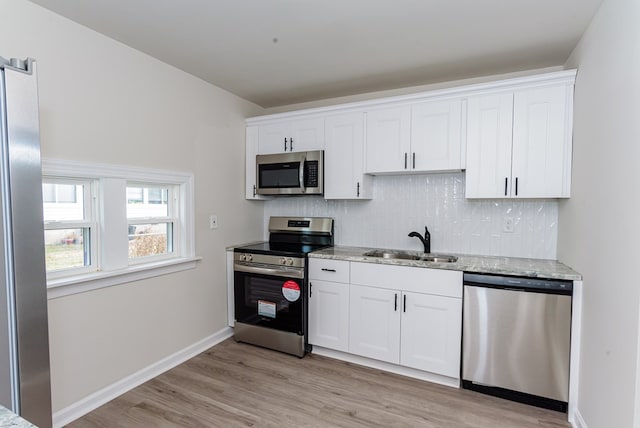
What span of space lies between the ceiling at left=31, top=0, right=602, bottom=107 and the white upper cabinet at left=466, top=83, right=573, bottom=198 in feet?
1.17

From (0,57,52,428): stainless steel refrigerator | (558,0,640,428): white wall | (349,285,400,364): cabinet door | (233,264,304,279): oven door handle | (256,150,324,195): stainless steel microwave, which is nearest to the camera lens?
(0,57,52,428): stainless steel refrigerator

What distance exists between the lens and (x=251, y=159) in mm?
3484

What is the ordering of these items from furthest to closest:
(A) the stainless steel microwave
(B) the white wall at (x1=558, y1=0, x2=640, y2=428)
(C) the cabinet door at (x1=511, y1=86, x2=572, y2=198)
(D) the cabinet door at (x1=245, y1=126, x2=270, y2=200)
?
(D) the cabinet door at (x1=245, y1=126, x2=270, y2=200)
(A) the stainless steel microwave
(C) the cabinet door at (x1=511, y1=86, x2=572, y2=198)
(B) the white wall at (x1=558, y1=0, x2=640, y2=428)

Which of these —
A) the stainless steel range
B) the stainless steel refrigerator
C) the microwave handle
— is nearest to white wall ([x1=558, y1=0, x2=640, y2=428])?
the stainless steel range

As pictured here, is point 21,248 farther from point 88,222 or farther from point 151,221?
point 151,221

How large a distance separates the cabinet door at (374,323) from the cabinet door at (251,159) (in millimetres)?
1525

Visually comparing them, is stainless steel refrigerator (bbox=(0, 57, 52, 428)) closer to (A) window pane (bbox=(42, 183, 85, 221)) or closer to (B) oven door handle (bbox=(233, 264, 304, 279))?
(A) window pane (bbox=(42, 183, 85, 221))

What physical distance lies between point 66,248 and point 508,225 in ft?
10.7

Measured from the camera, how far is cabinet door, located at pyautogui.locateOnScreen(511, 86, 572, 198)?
90.6 inches

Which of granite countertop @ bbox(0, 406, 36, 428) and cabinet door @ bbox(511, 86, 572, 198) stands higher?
cabinet door @ bbox(511, 86, 572, 198)

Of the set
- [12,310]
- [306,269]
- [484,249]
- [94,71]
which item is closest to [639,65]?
[484,249]

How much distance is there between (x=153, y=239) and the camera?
266 centimetres

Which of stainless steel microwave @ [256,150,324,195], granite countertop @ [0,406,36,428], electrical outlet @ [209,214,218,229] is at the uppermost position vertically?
stainless steel microwave @ [256,150,324,195]

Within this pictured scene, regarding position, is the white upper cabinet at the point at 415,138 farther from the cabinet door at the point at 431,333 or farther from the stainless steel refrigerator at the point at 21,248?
the stainless steel refrigerator at the point at 21,248
